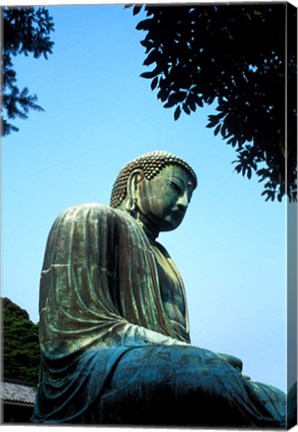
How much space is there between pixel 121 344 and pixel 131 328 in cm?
24

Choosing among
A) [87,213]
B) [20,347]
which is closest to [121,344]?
[87,213]

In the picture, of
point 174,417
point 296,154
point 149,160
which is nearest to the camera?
point 174,417

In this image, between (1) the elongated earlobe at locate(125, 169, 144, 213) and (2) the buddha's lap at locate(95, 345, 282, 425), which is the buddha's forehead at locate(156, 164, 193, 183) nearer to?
(1) the elongated earlobe at locate(125, 169, 144, 213)

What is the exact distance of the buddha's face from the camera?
53.9 feet

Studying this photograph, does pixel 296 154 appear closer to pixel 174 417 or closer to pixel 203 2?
pixel 203 2

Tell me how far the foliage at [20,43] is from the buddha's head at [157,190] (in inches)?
43.4

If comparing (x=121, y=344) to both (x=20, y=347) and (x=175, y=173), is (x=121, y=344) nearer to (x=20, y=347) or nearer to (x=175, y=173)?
(x=175, y=173)

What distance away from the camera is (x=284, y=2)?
15656 millimetres

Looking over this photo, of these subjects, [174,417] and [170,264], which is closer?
[174,417]

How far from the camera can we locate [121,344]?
1503cm

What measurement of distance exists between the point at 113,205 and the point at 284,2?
96.4 inches

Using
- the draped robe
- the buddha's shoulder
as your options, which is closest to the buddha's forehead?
the draped robe

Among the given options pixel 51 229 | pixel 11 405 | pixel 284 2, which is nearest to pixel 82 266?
pixel 51 229

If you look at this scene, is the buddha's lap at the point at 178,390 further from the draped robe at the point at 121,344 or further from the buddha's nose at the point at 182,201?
the buddha's nose at the point at 182,201
